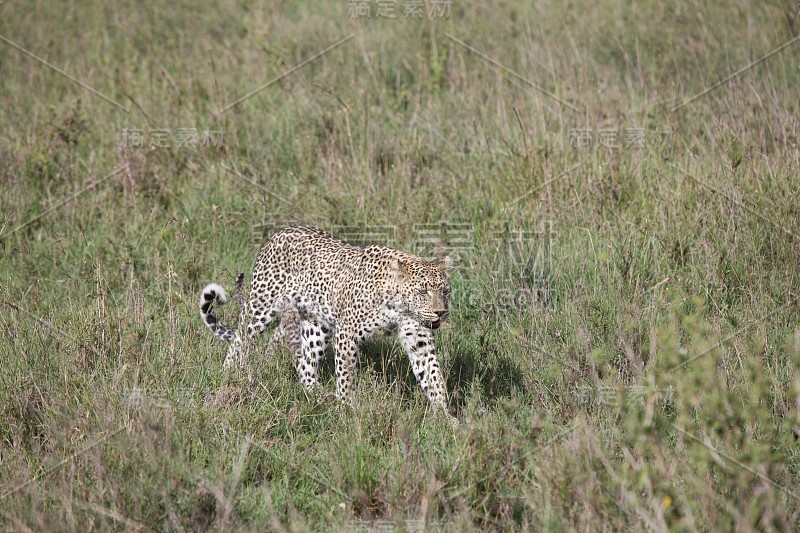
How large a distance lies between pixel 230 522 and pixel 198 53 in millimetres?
6750

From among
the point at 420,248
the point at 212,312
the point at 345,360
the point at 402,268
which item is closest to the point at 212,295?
the point at 212,312

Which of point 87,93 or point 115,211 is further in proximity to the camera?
point 87,93

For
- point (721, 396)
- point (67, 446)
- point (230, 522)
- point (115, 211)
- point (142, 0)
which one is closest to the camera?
point (721, 396)

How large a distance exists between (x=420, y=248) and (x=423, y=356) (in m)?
1.76

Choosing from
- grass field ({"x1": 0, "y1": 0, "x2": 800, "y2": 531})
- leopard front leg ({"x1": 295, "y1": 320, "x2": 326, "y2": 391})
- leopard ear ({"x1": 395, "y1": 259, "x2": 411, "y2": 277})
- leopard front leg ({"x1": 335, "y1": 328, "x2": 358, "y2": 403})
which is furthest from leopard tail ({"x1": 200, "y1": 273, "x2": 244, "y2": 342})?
leopard ear ({"x1": 395, "y1": 259, "x2": 411, "y2": 277})

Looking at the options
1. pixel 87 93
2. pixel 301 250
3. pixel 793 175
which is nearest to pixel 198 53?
pixel 87 93

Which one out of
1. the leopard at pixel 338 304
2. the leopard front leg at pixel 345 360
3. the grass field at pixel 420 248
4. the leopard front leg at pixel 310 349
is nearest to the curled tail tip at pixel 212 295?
the leopard at pixel 338 304

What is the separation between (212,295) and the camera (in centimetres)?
619

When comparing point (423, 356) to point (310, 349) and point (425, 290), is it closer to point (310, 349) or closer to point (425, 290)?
point (425, 290)

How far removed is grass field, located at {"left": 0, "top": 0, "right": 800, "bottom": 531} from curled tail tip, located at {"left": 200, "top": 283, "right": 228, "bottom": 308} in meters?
0.24

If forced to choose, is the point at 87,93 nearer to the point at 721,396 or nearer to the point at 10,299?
the point at 10,299

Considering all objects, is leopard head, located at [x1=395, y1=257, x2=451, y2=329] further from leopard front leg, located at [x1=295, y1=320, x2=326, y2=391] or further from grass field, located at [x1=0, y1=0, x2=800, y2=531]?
leopard front leg, located at [x1=295, y1=320, x2=326, y2=391]

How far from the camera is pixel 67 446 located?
4.67 metres

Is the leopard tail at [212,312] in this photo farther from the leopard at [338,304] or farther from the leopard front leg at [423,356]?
the leopard front leg at [423,356]
